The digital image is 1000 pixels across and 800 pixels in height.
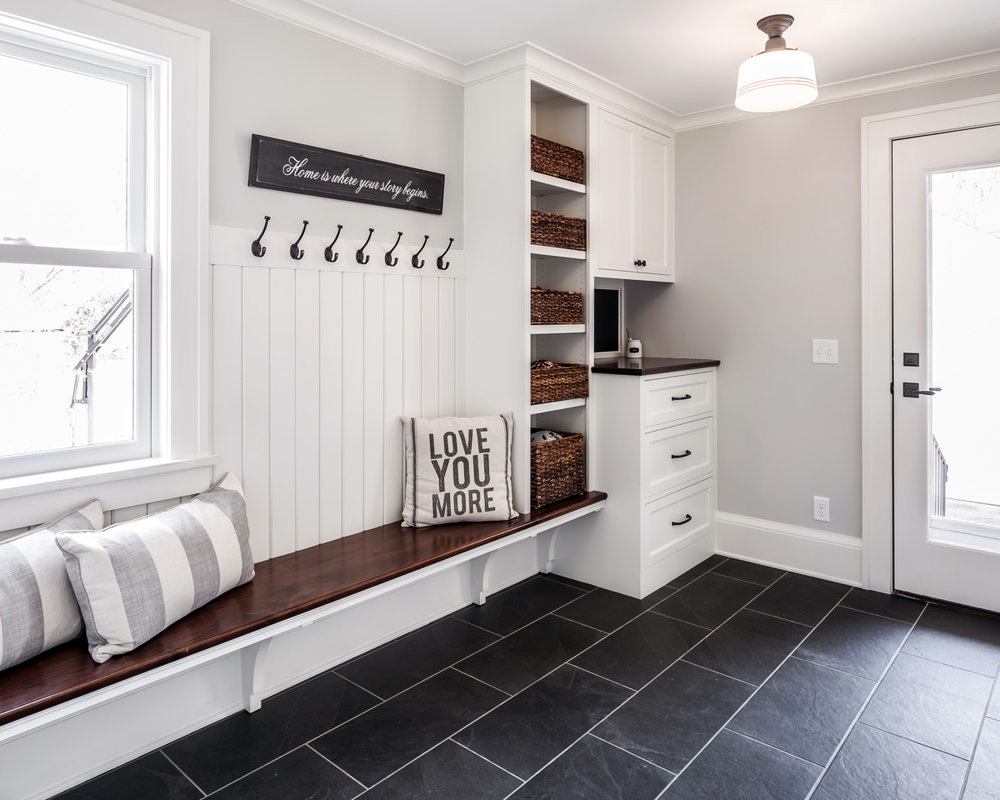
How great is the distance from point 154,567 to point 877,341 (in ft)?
9.76

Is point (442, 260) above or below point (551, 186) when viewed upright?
below

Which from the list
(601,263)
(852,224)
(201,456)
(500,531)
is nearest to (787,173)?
(852,224)

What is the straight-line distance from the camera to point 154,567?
69.1 inches

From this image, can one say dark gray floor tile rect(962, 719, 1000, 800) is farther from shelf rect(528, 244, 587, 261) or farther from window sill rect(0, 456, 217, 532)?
window sill rect(0, 456, 217, 532)

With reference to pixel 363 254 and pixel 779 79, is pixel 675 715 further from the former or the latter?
pixel 779 79

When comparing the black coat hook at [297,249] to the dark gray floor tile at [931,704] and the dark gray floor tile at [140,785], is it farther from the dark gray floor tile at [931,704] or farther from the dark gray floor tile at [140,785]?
the dark gray floor tile at [931,704]

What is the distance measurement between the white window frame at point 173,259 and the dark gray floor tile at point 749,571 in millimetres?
2456

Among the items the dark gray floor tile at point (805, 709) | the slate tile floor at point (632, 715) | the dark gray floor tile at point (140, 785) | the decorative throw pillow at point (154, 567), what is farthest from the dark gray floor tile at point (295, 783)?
the dark gray floor tile at point (805, 709)

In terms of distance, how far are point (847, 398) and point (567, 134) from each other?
5.83 ft

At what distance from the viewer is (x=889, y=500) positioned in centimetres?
312

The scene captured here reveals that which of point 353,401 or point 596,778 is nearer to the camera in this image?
point 596,778

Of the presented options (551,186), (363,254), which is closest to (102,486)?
(363,254)

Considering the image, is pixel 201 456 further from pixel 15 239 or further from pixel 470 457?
pixel 470 457

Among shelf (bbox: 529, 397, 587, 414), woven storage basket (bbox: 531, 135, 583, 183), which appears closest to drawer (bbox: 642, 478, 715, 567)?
shelf (bbox: 529, 397, 587, 414)
